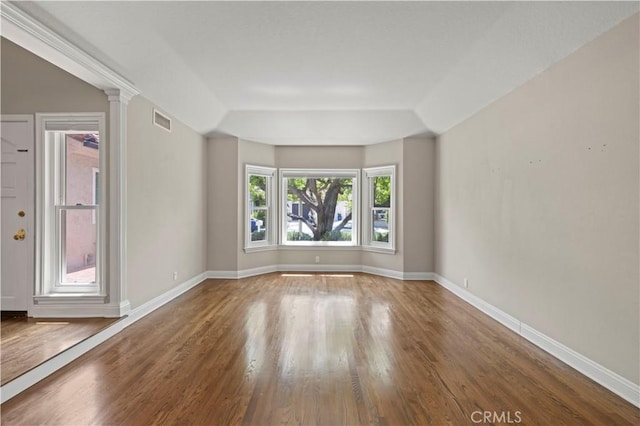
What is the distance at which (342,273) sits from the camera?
6695 mm

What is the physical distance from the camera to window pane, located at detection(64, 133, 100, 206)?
3748 millimetres

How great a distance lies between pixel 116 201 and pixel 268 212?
11.3 feet

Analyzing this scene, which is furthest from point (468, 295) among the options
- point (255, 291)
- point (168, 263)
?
point (168, 263)

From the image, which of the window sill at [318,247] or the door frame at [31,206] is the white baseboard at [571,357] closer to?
the window sill at [318,247]

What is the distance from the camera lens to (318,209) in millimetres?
7078

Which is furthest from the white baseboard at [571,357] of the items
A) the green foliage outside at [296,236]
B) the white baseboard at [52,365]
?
→ the white baseboard at [52,365]

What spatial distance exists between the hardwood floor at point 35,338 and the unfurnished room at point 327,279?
30mm

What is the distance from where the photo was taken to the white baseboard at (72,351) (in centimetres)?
230

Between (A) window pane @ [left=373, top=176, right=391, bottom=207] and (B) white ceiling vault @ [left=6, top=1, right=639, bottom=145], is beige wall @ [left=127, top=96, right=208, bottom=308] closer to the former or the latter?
(B) white ceiling vault @ [left=6, top=1, right=639, bottom=145]

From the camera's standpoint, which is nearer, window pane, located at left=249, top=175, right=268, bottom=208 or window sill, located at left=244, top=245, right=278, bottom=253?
window sill, located at left=244, top=245, right=278, bottom=253

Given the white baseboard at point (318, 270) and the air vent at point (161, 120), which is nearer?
the air vent at point (161, 120)

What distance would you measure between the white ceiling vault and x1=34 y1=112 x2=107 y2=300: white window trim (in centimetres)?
81

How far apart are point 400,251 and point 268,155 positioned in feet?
10.8

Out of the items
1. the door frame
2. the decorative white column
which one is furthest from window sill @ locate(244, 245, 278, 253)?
the door frame
